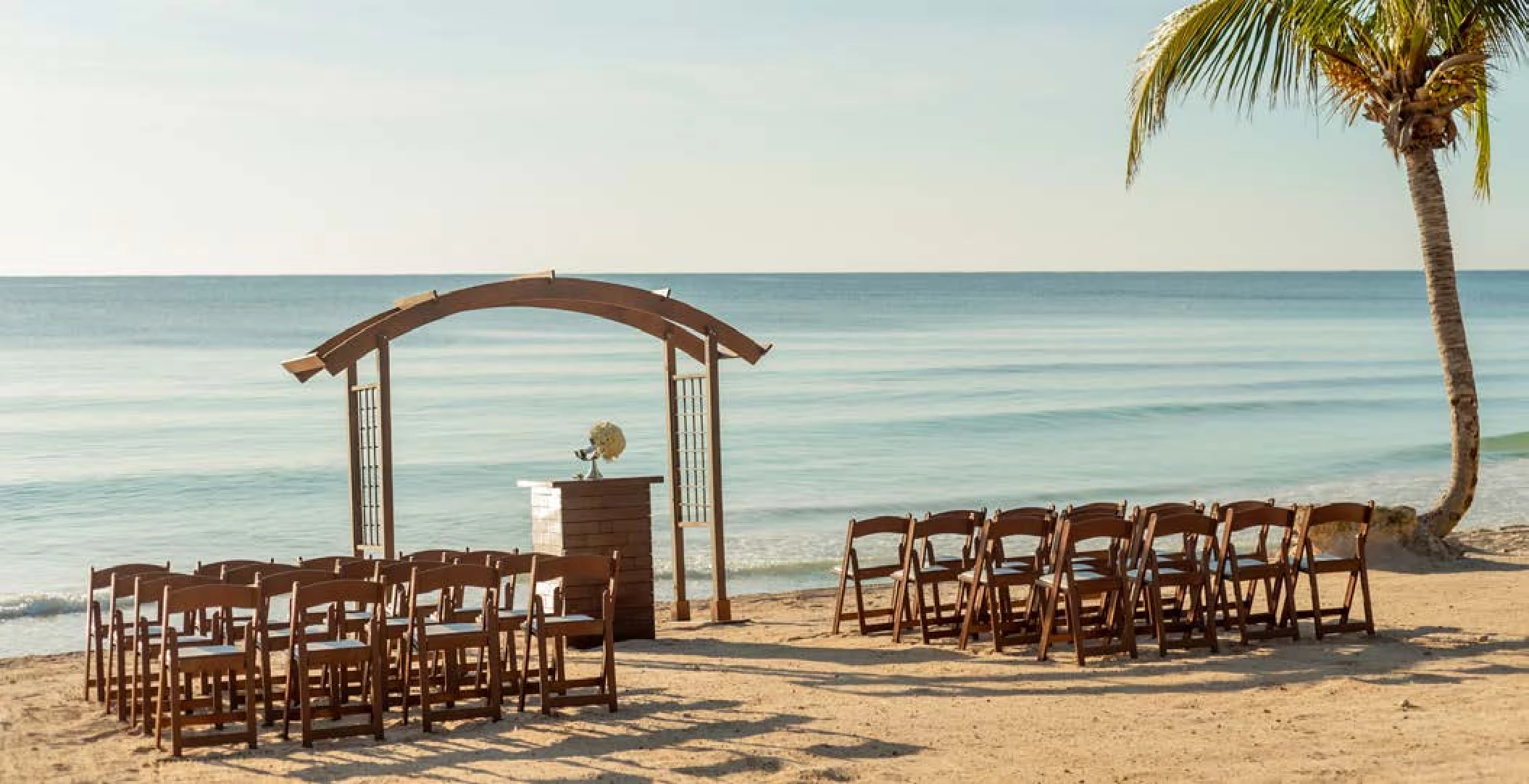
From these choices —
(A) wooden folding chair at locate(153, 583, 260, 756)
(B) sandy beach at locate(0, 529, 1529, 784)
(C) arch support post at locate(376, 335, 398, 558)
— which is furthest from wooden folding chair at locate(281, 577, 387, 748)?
(C) arch support post at locate(376, 335, 398, 558)

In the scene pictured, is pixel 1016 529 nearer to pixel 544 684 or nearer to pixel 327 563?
pixel 544 684

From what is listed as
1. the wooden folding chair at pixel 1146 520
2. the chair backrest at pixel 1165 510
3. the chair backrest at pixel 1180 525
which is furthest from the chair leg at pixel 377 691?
the chair backrest at pixel 1165 510

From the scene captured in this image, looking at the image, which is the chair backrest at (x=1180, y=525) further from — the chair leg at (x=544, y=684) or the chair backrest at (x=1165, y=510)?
the chair leg at (x=544, y=684)

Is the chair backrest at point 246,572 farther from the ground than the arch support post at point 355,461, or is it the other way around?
the arch support post at point 355,461

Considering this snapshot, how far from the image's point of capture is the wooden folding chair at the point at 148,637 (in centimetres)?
761

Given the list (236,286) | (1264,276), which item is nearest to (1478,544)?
(236,286)

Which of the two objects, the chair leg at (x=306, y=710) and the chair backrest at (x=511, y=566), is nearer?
the chair leg at (x=306, y=710)

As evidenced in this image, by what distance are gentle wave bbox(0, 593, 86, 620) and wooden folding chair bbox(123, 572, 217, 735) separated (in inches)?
259

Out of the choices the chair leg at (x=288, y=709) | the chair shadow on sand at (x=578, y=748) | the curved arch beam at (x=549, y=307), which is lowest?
the chair shadow on sand at (x=578, y=748)

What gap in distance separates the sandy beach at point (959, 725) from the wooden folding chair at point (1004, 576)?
8.0 inches

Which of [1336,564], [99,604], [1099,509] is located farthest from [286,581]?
[1336,564]

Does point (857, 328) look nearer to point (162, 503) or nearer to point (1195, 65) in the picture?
point (162, 503)

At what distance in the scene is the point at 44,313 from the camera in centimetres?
7731

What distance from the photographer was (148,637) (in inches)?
316
